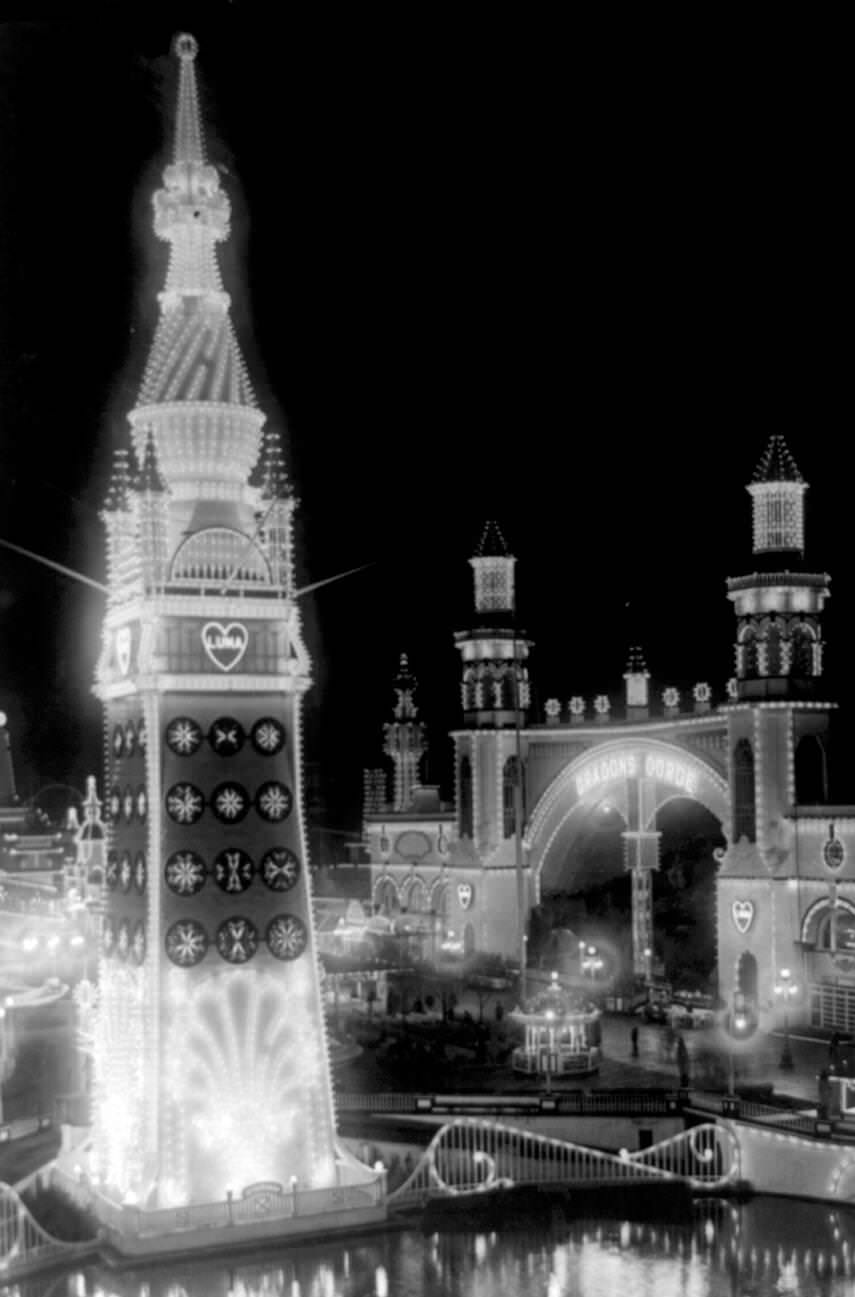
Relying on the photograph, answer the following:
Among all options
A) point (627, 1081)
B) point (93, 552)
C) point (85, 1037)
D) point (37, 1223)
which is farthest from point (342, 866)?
point (37, 1223)

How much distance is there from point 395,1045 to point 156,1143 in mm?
16915

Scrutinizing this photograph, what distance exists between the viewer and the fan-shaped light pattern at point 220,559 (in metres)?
28.0

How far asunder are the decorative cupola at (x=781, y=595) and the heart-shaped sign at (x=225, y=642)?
71.0ft

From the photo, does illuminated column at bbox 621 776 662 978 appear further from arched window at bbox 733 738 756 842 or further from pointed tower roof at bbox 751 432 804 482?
pointed tower roof at bbox 751 432 804 482

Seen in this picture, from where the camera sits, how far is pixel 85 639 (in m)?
71.6

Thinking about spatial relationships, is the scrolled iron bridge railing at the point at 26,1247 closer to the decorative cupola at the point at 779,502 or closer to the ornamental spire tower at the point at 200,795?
the ornamental spire tower at the point at 200,795

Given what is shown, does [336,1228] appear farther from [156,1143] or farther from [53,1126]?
[53,1126]

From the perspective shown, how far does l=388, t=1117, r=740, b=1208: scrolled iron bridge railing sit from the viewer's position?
30922 millimetres

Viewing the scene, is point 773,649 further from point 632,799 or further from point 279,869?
point 279,869

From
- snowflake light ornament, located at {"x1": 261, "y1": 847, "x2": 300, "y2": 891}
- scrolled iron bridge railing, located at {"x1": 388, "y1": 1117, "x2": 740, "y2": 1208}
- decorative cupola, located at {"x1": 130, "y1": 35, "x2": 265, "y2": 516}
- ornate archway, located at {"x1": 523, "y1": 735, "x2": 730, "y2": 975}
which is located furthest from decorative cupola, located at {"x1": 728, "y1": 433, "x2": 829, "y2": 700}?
snowflake light ornament, located at {"x1": 261, "y1": 847, "x2": 300, "y2": 891}

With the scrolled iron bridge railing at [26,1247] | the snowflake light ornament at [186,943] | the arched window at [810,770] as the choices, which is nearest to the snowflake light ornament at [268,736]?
the snowflake light ornament at [186,943]

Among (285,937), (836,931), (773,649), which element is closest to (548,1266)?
(285,937)

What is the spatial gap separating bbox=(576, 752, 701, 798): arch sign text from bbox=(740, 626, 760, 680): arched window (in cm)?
515

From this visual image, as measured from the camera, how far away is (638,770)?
5450 cm
